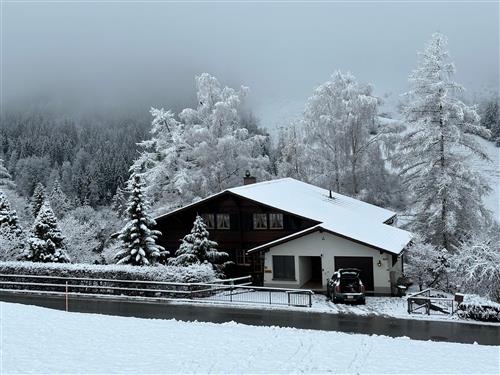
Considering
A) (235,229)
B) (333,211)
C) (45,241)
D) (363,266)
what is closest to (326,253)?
(363,266)

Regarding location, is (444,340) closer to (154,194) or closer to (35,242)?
(35,242)

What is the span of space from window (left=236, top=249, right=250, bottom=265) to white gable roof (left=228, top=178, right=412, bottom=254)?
4131 mm

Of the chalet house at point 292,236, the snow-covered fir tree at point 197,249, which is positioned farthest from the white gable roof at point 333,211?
the snow-covered fir tree at point 197,249

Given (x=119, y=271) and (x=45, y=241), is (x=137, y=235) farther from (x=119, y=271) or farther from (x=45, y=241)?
(x=45, y=241)

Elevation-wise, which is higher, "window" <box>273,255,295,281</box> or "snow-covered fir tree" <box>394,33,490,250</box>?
"snow-covered fir tree" <box>394,33,490,250</box>

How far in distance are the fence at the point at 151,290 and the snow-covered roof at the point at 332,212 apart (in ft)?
15.0

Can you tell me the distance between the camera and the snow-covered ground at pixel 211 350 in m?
15.1

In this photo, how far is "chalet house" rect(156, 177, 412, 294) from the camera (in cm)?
3091

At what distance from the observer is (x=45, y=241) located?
34.6 metres

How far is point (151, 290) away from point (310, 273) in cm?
1171

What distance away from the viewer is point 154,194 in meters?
49.6

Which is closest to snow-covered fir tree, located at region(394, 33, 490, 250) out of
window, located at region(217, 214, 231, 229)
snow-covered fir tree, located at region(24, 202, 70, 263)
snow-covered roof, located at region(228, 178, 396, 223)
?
snow-covered roof, located at region(228, 178, 396, 223)

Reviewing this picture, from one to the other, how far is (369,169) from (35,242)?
3178 centimetres

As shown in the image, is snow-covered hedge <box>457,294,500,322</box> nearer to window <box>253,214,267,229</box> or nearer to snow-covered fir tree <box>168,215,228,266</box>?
window <box>253,214,267,229</box>
